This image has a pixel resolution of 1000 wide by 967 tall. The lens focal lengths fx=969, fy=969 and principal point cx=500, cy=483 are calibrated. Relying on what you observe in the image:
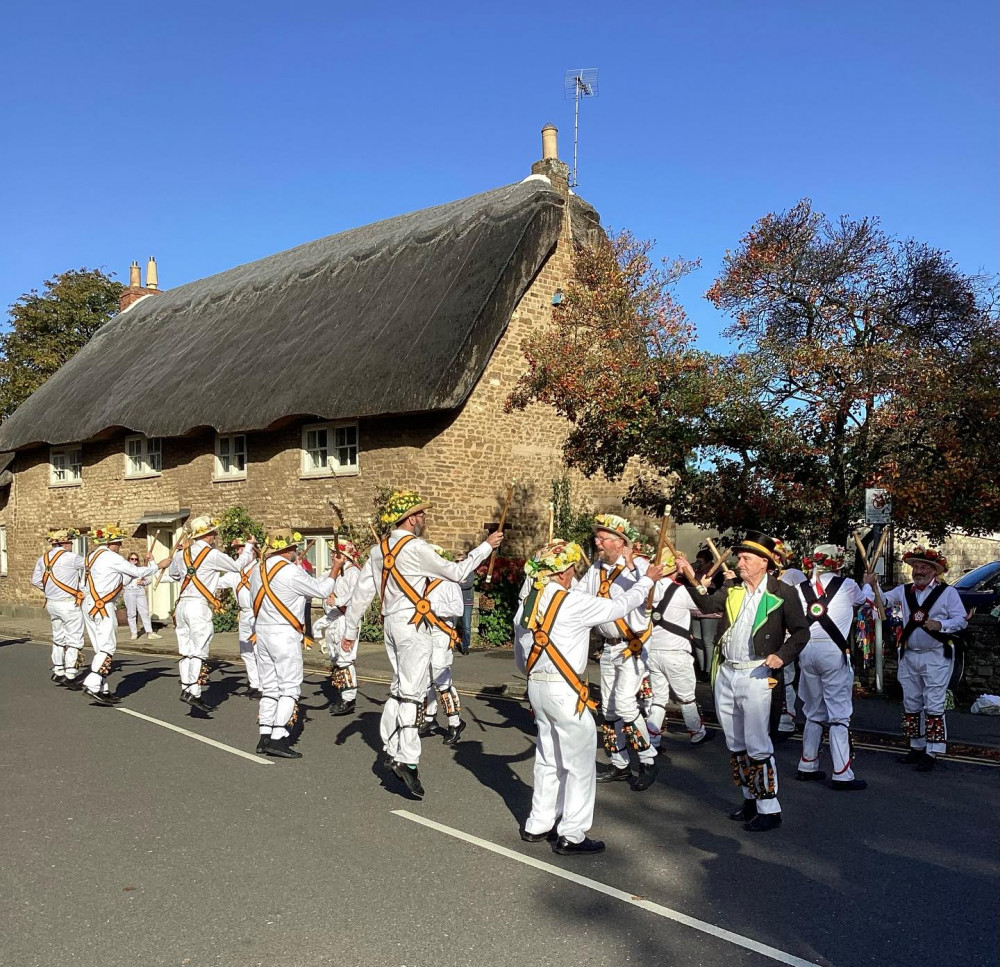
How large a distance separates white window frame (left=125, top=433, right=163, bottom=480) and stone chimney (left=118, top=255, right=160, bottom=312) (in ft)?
32.4

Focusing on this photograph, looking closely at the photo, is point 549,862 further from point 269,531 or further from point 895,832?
point 269,531

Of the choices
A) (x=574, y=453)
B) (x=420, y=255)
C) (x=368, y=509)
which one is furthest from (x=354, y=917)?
(x=420, y=255)

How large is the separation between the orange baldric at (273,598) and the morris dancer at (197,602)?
6.82ft

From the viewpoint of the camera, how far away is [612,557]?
7.44m

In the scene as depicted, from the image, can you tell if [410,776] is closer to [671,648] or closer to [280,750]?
[280,750]

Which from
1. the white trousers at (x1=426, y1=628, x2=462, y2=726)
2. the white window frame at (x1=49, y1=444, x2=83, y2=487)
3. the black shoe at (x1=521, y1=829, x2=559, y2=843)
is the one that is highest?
the white window frame at (x1=49, y1=444, x2=83, y2=487)

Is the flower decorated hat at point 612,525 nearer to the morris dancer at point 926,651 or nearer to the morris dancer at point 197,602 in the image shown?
the morris dancer at point 926,651

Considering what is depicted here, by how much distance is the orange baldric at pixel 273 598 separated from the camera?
8648 mm

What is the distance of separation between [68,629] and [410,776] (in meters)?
6.90

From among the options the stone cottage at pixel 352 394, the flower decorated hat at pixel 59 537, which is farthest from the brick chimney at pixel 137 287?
the flower decorated hat at pixel 59 537

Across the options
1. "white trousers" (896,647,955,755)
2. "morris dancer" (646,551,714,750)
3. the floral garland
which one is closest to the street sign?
"white trousers" (896,647,955,755)

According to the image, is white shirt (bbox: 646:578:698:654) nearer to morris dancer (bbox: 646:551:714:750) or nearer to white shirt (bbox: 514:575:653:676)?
morris dancer (bbox: 646:551:714:750)

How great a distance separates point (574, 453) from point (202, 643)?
591 cm

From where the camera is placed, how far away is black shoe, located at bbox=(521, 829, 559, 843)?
5.82m
